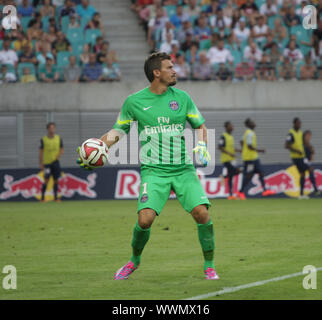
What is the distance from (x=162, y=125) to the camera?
28.6 ft

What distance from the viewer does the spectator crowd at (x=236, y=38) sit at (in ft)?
86.4

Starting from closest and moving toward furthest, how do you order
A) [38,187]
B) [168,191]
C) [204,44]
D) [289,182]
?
[168,191], [289,182], [38,187], [204,44]

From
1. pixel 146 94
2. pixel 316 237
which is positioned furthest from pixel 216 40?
pixel 146 94

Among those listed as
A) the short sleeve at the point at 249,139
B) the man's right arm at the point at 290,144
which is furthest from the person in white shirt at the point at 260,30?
the man's right arm at the point at 290,144

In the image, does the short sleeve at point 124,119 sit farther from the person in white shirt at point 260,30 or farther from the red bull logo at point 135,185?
the person in white shirt at point 260,30

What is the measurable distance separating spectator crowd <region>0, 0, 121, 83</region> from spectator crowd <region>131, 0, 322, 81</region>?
203cm

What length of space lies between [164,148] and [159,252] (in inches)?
117

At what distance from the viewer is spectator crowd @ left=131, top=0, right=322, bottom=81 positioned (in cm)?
2634

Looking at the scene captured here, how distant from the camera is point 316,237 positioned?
508 inches

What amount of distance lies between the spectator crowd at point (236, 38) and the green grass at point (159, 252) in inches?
298

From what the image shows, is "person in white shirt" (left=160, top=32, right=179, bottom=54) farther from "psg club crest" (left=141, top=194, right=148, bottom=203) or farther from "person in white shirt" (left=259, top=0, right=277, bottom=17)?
"psg club crest" (left=141, top=194, right=148, bottom=203)

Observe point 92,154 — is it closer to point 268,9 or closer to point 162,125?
point 162,125

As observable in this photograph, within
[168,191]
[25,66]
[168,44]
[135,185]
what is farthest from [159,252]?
[168,44]
